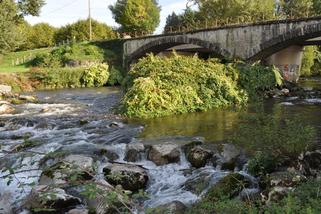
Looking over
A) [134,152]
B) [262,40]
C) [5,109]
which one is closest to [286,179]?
[134,152]

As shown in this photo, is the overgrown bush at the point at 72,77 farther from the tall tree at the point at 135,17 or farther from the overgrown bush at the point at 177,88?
the tall tree at the point at 135,17

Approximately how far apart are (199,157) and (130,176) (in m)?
2.36

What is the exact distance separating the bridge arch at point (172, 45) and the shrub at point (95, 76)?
15.9 ft

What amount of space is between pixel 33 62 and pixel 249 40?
27.8 m

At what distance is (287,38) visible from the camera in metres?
26.4

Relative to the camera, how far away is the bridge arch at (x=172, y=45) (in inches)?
1257

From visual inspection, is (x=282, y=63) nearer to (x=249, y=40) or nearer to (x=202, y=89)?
(x=249, y=40)

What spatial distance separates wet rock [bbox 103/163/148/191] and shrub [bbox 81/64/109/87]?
2995cm

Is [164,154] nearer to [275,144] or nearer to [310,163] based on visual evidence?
→ [275,144]

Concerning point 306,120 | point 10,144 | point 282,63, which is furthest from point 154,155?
point 282,63

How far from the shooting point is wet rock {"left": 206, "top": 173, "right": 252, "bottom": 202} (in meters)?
8.99

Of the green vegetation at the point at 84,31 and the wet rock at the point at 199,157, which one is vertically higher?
the green vegetation at the point at 84,31

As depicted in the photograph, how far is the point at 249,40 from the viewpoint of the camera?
29250 mm

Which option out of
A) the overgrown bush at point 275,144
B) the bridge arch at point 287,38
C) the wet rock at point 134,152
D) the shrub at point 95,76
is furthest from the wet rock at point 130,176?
the shrub at point 95,76
